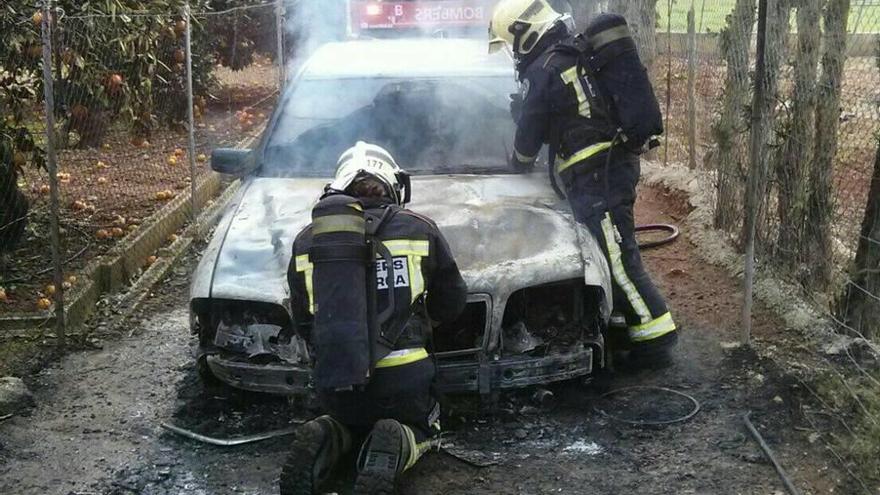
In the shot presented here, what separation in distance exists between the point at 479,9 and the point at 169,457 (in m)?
10.4

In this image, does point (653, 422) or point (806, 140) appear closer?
point (653, 422)

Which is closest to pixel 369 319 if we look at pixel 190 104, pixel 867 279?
pixel 867 279

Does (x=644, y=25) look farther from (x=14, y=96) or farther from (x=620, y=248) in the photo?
(x=14, y=96)

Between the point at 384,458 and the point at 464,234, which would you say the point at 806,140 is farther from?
the point at 384,458

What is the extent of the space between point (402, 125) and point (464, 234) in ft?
4.22

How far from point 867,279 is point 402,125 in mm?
2769

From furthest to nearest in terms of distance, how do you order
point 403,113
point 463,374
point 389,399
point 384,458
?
point 403,113 < point 463,374 < point 389,399 < point 384,458

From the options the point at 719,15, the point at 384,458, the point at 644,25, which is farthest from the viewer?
the point at 644,25

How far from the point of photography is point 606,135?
18.4 feet

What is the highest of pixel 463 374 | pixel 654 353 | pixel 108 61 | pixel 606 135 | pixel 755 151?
pixel 108 61

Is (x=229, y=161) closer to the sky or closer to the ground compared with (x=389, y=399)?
closer to the sky

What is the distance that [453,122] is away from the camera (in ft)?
20.4

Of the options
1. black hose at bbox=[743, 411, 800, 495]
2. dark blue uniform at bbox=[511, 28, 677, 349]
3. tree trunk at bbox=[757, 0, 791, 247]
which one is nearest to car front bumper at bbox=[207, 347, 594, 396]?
dark blue uniform at bbox=[511, 28, 677, 349]

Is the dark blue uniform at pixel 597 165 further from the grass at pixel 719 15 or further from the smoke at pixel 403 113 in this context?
the grass at pixel 719 15
